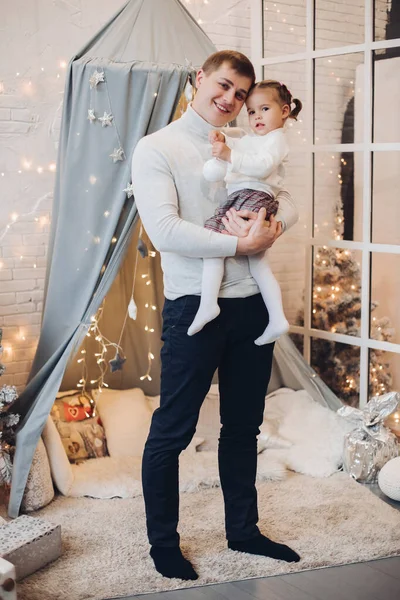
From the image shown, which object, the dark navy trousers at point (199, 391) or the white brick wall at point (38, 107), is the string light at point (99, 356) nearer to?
the white brick wall at point (38, 107)

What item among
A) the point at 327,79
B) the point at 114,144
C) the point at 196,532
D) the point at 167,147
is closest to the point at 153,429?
the point at 196,532

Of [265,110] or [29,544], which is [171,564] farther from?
[265,110]

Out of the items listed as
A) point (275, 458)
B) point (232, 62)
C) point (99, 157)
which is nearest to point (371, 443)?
point (275, 458)

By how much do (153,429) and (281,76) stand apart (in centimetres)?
210

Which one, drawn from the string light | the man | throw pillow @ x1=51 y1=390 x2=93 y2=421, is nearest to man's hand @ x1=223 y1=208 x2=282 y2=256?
the man

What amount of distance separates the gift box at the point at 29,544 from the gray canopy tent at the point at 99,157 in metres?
0.32

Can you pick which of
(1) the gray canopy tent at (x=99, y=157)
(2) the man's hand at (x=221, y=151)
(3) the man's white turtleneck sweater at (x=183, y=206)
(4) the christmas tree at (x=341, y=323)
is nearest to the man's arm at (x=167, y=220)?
(3) the man's white turtleneck sweater at (x=183, y=206)

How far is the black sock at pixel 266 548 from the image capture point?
2.40 meters

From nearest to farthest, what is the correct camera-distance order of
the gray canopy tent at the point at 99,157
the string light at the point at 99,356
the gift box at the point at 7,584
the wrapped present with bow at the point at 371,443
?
the gift box at the point at 7,584
the gray canopy tent at the point at 99,157
the wrapped present with bow at the point at 371,443
the string light at the point at 99,356

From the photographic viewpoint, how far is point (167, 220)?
207 cm

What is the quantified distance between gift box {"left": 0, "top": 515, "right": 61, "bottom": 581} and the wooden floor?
34 centimetres

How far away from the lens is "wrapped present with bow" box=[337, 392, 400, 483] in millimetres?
3066

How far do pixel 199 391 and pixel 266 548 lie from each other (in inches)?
24.7

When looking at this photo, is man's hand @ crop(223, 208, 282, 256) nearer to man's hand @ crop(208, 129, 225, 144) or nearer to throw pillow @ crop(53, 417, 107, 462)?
man's hand @ crop(208, 129, 225, 144)
